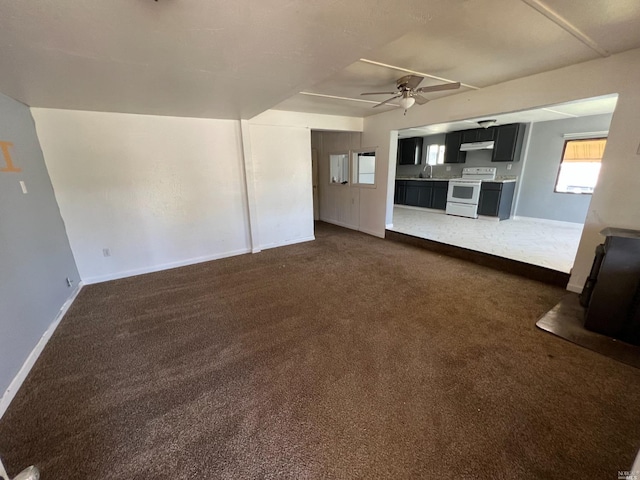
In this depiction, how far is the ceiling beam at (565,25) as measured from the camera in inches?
65.1

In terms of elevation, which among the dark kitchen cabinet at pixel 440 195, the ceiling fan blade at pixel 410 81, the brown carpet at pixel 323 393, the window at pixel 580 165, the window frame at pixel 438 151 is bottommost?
the brown carpet at pixel 323 393

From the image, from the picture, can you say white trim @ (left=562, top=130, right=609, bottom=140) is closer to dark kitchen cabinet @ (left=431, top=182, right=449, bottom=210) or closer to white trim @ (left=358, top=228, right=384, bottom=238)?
dark kitchen cabinet @ (left=431, top=182, right=449, bottom=210)

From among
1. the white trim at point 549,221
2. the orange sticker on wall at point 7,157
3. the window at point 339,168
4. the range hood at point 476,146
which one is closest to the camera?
the orange sticker on wall at point 7,157

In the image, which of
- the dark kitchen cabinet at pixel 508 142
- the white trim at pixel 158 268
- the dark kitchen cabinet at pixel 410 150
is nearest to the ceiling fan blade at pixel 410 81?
the white trim at pixel 158 268

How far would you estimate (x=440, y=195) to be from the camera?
7.18 metres

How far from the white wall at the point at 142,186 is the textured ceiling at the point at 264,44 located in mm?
400

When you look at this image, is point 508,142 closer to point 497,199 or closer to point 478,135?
point 478,135

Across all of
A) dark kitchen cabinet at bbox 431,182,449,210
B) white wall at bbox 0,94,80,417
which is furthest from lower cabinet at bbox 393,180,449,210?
white wall at bbox 0,94,80,417

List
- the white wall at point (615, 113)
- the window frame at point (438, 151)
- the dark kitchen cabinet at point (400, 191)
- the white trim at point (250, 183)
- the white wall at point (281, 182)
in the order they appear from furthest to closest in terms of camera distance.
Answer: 1. the dark kitchen cabinet at point (400, 191)
2. the window frame at point (438, 151)
3. the white wall at point (281, 182)
4. the white trim at point (250, 183)
5. the white wall at point (615, 113)

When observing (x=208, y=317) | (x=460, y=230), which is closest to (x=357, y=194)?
(x=460, y=230)

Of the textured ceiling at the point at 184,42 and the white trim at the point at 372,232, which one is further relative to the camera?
the white trim at the point at 372,232

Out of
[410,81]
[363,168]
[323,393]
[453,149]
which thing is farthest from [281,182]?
[453,149]

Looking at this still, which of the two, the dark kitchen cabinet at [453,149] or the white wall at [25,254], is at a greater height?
the dark kitchen cabinet at [453,149]

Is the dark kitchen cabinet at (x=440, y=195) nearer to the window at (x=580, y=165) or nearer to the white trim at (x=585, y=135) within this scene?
the window at (x=580, y=165)
